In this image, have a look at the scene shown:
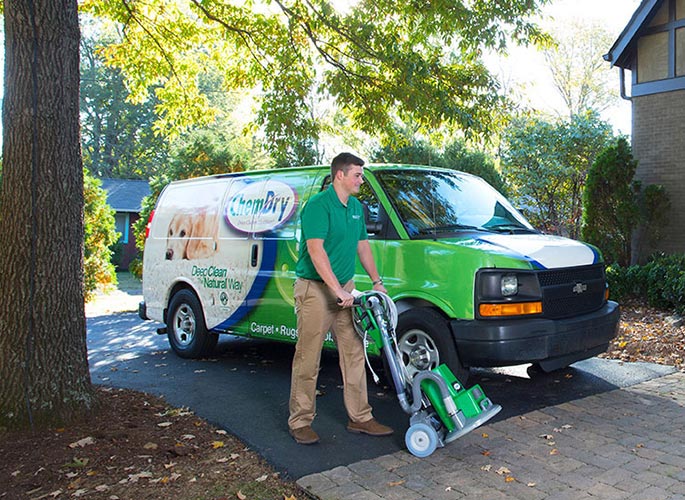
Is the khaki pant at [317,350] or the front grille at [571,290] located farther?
the front grille at [571,290]

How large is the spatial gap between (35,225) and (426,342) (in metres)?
3.16

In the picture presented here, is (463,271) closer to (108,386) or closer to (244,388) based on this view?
(244,388)

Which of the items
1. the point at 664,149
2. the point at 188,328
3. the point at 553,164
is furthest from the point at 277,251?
the point at 553,164

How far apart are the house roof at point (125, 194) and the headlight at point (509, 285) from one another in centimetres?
3035

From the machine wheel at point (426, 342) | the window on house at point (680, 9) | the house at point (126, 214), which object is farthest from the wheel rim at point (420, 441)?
the house at point (126, 214)

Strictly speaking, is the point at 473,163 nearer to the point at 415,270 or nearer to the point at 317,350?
the point at 415,270

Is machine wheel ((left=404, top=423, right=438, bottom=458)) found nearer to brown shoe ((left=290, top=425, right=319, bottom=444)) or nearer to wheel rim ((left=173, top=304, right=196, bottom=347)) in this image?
brown shoe ((left=290, top=425, right=319, bottom=444))

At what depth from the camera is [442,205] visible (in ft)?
20.1

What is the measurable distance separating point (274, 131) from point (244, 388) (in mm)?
4669

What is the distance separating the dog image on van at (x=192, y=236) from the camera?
7578mm

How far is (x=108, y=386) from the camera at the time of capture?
21.2 feet

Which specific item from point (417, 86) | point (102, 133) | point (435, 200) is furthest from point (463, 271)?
point (102, 133)

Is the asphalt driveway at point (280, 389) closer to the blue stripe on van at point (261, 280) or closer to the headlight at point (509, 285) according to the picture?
the blue stripe on van at point (261, 280)

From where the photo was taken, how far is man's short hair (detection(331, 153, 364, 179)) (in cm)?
464
